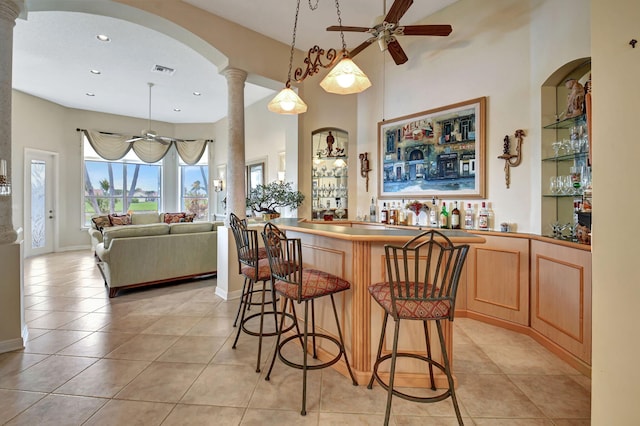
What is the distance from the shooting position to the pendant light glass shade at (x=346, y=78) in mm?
2246

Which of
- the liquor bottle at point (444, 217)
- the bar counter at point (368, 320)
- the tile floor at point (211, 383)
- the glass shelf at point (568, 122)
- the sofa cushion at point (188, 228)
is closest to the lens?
the tile floor at point (211, 383)

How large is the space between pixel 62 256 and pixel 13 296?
512cm

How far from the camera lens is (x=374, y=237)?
1834mm

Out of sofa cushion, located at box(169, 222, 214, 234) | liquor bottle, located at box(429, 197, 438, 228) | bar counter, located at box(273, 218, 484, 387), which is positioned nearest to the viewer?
bar counter, located at box(273, 218, 484, 387)

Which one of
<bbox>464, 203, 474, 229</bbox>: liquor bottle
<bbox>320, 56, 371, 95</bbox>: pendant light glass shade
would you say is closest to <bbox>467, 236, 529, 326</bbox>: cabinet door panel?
<bbox>464, 203, 474, 229</bbox>: liquor bottle

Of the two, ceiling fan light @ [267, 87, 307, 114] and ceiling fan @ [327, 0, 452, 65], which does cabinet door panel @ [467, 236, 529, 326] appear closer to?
ceiling fan @ [327, 0, 452, 65]

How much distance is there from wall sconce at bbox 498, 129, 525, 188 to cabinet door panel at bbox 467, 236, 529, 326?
0.66m

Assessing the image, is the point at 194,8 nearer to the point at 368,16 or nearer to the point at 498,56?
the point at 368,16

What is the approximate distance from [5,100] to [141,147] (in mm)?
6147

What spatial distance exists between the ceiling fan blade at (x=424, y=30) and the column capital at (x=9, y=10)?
3.15m

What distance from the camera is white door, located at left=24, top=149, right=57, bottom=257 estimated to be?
247 inches

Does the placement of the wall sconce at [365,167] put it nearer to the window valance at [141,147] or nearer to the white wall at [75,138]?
the white wall at [75,138]


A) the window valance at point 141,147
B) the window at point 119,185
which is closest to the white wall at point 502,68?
the window valance at point 141,147

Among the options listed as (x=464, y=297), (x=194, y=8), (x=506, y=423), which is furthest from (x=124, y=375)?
(x=194, y=8)
